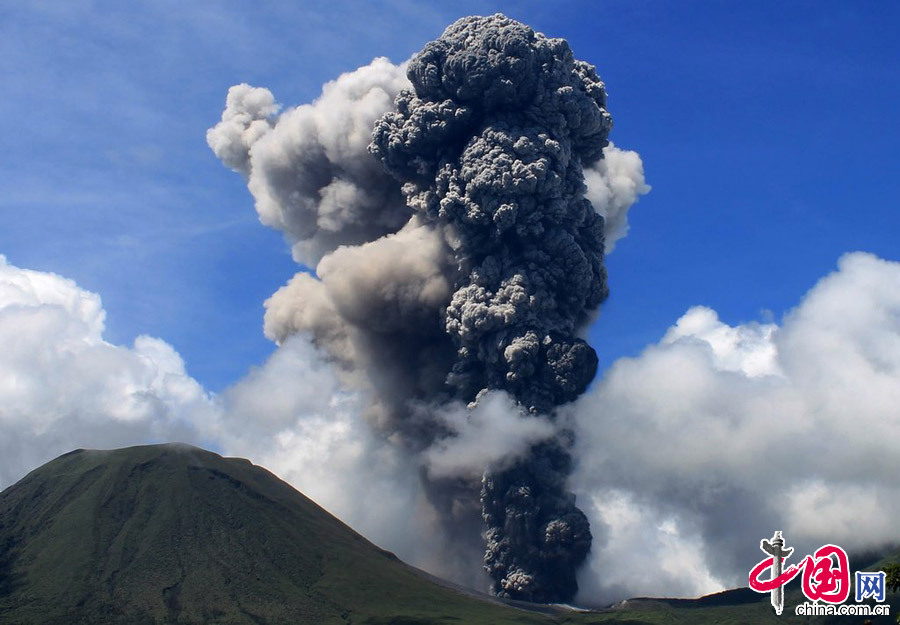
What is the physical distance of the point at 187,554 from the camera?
11350 centimetres

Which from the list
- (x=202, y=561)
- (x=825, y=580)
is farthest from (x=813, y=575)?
(x=202, y=561)

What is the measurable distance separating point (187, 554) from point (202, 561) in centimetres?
225

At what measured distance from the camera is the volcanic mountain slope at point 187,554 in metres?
103

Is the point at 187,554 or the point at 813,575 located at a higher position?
the point at 187,554

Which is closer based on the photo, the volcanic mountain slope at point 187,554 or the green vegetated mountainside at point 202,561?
the green vegetated mountainside at point 202,561

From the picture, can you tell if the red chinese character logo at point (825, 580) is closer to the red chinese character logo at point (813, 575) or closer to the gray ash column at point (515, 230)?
the red chinese character logo at point (813, 575)

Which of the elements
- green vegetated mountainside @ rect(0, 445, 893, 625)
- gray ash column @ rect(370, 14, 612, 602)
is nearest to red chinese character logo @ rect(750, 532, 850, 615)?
gray ash column @ rect(370, 14, 612, 602)

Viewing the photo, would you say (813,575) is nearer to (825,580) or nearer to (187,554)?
(825,580)

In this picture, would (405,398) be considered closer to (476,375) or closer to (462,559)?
(476,375)

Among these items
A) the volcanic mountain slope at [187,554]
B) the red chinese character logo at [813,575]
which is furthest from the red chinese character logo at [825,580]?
the volcanic mountain slope at [187,554]

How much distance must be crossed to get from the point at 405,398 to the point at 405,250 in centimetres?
1430

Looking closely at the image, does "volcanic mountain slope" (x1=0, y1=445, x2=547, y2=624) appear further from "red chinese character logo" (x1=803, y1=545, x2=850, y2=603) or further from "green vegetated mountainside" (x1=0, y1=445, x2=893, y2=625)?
"red chinese character logo" (x1=803, y1=545, x2=850, y2=603)

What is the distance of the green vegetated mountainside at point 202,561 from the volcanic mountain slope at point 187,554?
20cm

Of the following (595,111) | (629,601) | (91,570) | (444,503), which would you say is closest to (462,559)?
(444,503)
